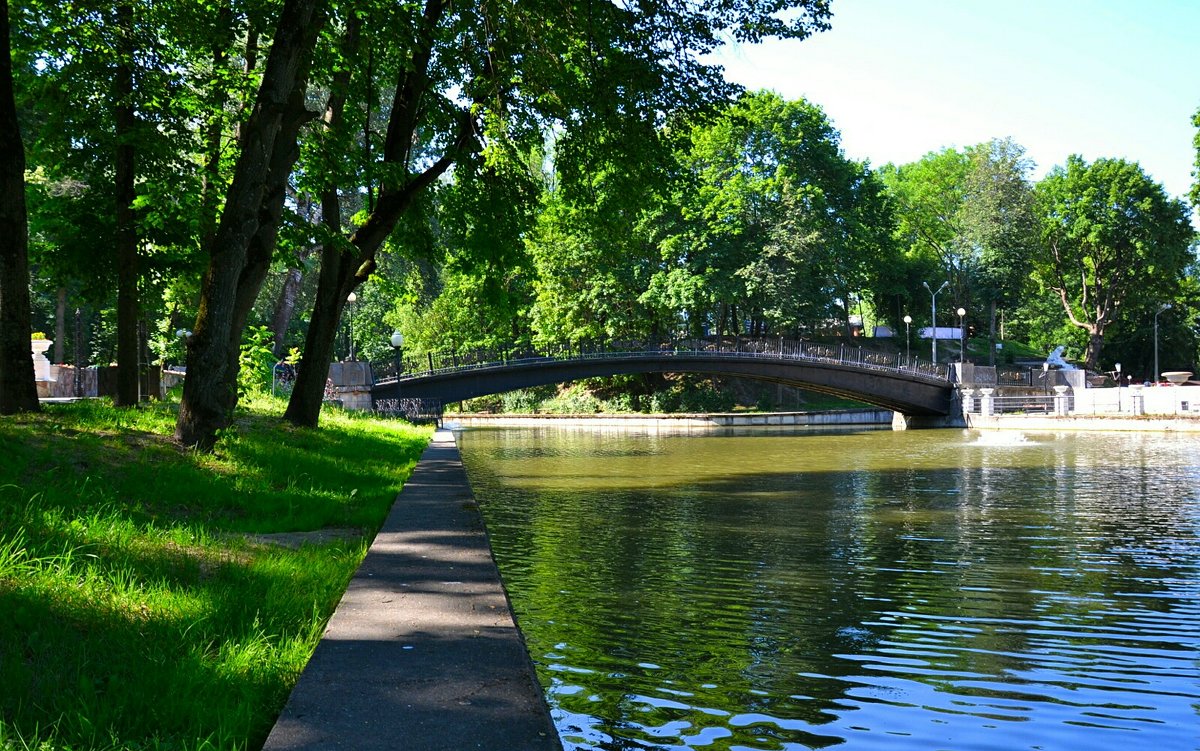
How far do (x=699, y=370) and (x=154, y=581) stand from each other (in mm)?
40004

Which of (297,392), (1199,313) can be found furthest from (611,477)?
(1199,313)

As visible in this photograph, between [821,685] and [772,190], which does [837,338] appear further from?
[821,685]

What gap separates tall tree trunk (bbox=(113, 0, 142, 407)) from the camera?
611 inches

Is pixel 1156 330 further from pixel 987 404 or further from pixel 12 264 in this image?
pixel 12 264

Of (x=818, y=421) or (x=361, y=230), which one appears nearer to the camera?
(x=361, y=230)

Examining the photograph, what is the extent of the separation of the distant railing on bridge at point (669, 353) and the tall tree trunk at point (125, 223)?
22060mm

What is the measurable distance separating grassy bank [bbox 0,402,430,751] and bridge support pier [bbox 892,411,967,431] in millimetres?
40873

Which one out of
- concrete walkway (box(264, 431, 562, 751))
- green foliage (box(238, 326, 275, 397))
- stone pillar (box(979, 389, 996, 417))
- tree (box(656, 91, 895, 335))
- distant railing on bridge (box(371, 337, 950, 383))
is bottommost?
concrete walkway (box(264, 431, 562, 751))

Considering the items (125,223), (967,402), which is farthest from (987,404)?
(125,223)

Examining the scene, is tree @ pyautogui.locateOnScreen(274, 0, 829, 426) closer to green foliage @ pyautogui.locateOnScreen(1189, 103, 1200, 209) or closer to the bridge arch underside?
the bridge arch underside

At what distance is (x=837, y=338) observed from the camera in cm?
6744

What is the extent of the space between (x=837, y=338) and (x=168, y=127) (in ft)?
185

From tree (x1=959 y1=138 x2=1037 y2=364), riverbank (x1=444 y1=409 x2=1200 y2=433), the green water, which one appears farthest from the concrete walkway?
tree (x1=959 y1=138 x2=1037 y2=364)

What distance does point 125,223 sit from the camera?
51.0 feet
